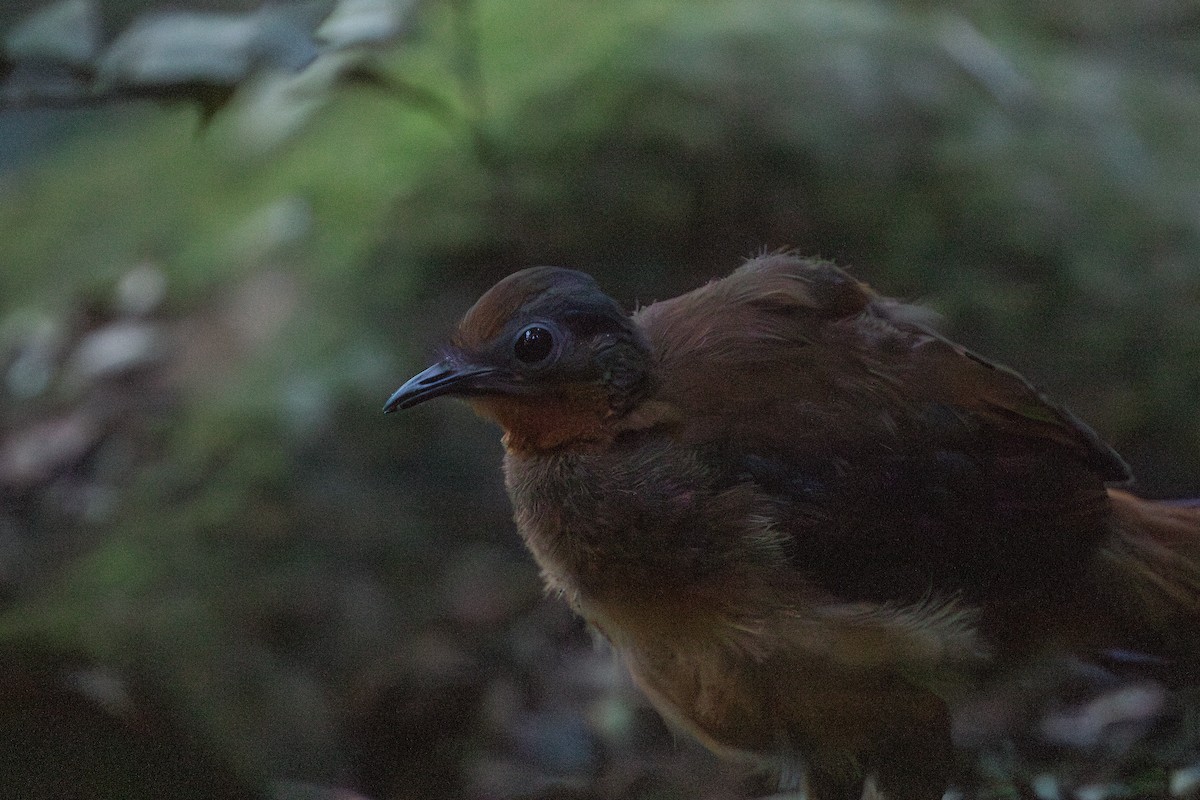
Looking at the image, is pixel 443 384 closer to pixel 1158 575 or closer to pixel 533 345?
pixel 533 345

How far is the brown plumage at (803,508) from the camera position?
2104 millimetres

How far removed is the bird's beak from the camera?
2051 millimetres

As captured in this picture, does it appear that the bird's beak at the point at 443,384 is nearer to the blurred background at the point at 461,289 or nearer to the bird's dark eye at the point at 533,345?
the bird's dark eye at the point at 533,345

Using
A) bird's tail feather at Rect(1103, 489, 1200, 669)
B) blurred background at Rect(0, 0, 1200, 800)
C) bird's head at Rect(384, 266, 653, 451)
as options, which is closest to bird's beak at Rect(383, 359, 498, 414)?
bird's head at Rect(384, 266, 653, 451)

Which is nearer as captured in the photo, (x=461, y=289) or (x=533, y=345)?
(x=533, y=345)

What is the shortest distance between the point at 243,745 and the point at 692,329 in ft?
4.37

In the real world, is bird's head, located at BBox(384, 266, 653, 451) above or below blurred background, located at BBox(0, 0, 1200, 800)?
above

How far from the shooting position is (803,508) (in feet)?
7.11

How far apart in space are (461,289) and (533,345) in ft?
6.92

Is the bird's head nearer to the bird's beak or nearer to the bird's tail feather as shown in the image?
the bird's beak

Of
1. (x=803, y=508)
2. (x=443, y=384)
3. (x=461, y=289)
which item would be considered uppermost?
(x=443, y=384)

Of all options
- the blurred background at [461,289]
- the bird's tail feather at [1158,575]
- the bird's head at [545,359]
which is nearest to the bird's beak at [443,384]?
the bird's head at [545,359]

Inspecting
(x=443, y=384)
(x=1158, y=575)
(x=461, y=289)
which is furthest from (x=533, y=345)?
(x=461, y=289)

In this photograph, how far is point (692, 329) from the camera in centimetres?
230
